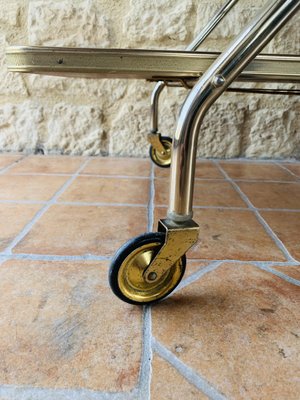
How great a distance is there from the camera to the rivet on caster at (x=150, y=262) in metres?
0.50

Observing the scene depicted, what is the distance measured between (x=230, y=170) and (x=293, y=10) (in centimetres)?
98

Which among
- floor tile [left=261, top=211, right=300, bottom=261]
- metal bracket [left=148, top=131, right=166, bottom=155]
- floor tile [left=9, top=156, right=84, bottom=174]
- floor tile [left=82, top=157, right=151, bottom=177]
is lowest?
floor tile [left=9, top=156, right=84, bottom=174]

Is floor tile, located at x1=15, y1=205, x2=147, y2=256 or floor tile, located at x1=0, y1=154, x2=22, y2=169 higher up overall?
floor tile, located at x1=15, y1=205, x2=147, y2=256

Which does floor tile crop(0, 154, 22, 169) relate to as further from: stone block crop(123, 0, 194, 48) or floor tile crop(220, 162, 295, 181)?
floor tile crop(220, 162, 295, 181)

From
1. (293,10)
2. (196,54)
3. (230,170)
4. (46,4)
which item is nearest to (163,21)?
(46,4)

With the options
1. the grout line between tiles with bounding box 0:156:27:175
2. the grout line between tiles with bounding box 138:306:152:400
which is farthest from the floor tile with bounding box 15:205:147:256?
the grout line between tiles with bounding box 0:156:27:175

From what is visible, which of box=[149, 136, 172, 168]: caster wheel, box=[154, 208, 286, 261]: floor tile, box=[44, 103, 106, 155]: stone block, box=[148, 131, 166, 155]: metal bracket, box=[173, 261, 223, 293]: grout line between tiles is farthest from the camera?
box=[44, 103, 106, 155]: stone block

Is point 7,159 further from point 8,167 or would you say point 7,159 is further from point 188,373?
point 188,373

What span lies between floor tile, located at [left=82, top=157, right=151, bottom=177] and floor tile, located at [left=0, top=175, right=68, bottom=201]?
152 mm

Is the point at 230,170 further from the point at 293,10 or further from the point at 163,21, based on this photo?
the point at 293,10

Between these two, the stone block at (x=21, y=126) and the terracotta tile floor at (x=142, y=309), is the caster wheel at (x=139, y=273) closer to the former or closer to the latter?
the terracotta tile floor at (x=142, y=309)

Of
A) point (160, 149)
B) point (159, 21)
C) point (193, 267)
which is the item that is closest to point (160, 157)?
point (160, 149)

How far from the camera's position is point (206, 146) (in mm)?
1582

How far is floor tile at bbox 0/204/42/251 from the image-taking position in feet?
2.61
